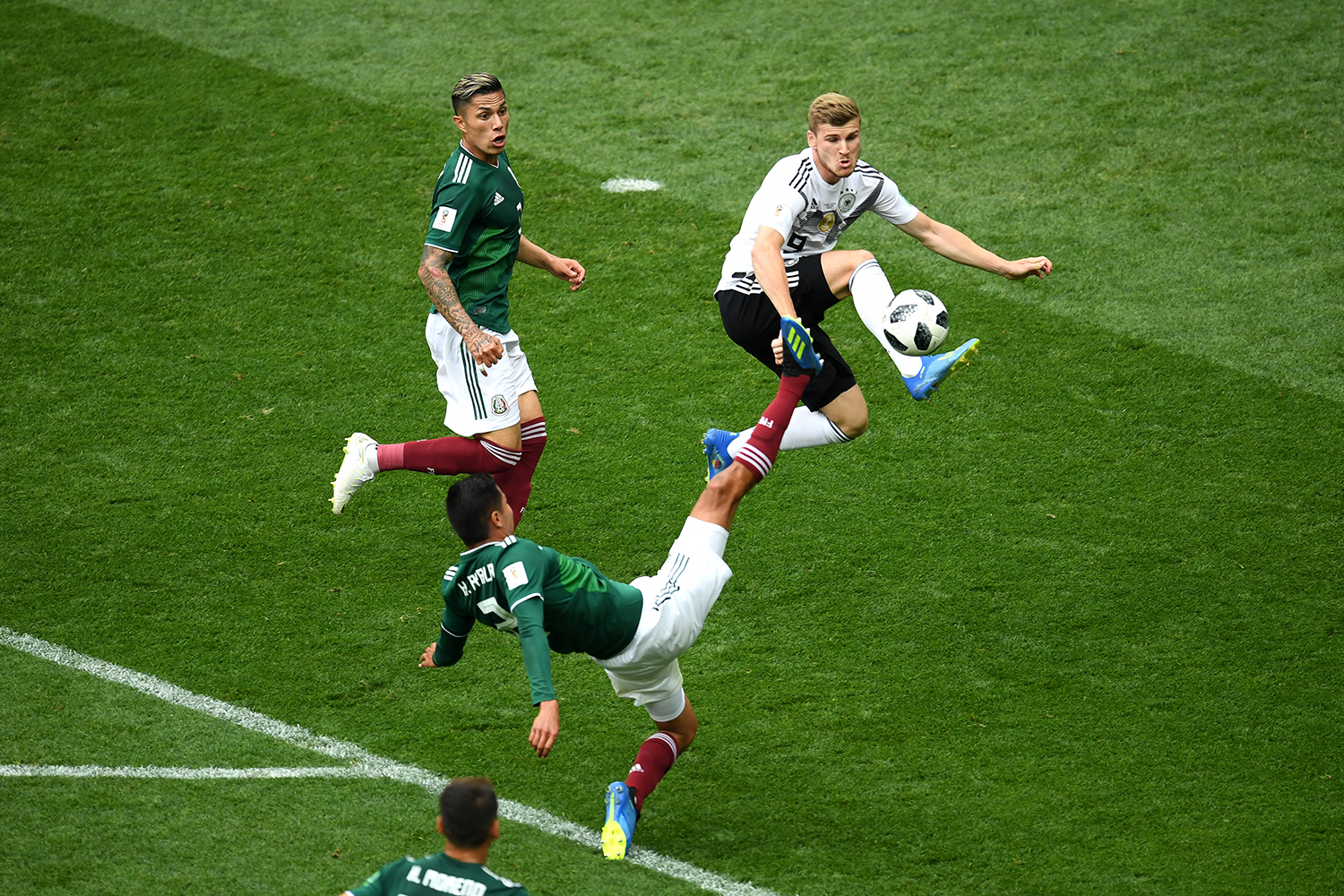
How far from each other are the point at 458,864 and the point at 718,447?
345 centimetres

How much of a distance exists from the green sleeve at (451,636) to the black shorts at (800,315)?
2.26m

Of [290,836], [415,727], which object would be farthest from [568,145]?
[290,836]

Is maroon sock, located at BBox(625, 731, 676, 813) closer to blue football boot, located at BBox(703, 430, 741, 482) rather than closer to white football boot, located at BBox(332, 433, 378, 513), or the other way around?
blue football boot, located at BBox(703, 430, 741, 482)

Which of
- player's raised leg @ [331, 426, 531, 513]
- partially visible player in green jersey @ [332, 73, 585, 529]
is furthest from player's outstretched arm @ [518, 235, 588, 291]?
player's raised leg @ [331, 426, 531, 513]

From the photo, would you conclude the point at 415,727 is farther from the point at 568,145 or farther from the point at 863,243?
the point at 568,145

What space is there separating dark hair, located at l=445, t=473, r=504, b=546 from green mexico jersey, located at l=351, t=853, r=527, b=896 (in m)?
1.22

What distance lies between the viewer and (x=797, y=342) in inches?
211

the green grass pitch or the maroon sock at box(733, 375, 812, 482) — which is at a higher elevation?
the maroon sock at box(733, 375, 812, 482)

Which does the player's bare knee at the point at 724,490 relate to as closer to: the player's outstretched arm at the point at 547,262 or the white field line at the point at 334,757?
the white field line at the point at 334,757

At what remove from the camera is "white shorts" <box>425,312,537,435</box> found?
6.12m

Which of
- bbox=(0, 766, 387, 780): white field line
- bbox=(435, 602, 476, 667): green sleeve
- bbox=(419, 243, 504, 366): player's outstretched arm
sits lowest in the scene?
bbox=(0, 766, 387, 780): white field line

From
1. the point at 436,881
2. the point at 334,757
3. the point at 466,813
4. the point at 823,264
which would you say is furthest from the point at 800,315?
the point at 436,881

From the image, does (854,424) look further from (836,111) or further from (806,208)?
(836,111)

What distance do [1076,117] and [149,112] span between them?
25.0ft
